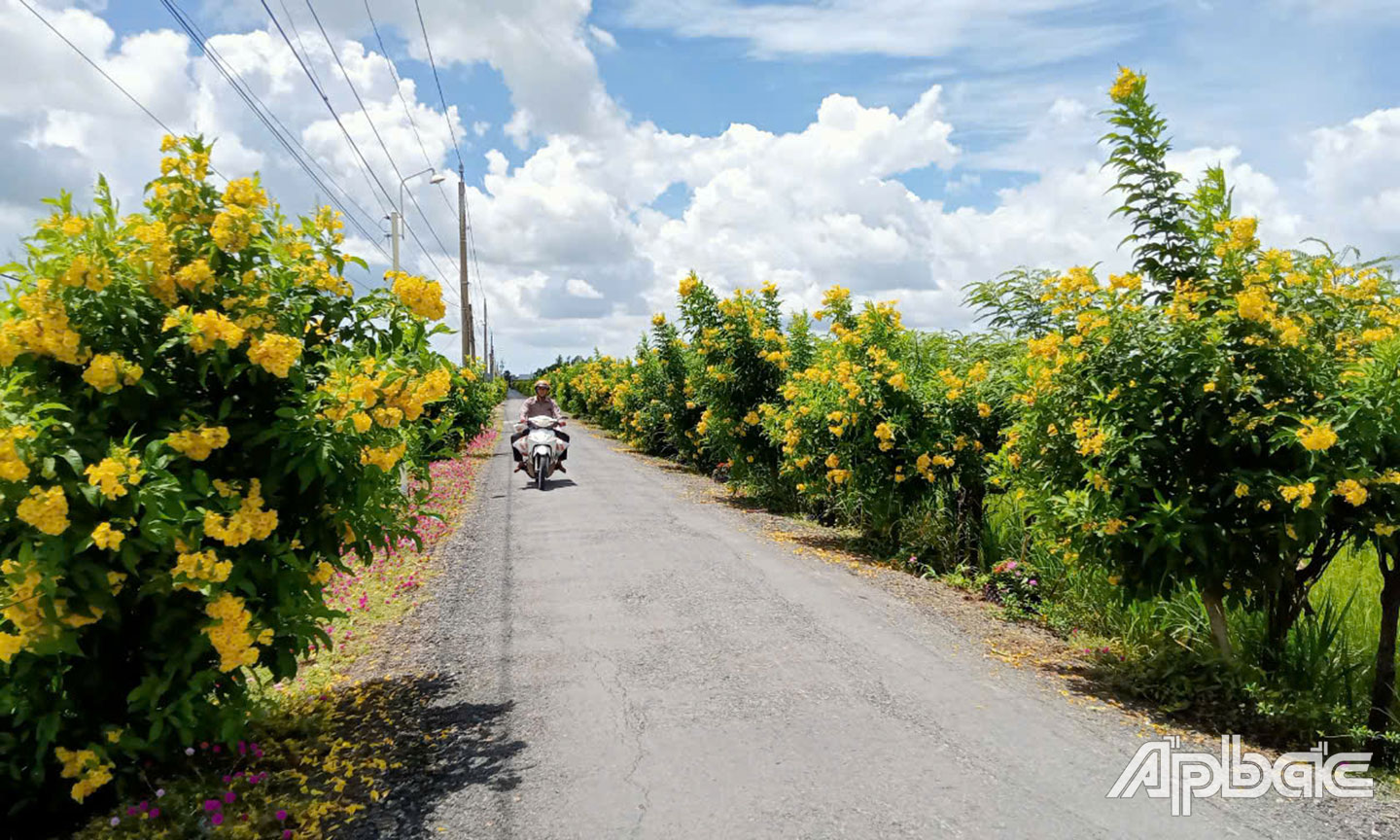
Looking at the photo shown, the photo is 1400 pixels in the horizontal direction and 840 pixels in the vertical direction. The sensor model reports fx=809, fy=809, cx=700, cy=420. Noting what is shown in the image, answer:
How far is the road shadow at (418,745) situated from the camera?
351cm

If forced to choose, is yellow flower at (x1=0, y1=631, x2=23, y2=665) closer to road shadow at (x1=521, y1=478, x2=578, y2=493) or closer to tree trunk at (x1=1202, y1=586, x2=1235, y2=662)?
tree trunk at (x1=1202, y1=586, x2=1235, y2=662)

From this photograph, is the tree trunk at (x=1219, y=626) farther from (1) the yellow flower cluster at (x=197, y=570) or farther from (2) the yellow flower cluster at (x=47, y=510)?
(2) the yellow flower cluster at (x=47, y=510)

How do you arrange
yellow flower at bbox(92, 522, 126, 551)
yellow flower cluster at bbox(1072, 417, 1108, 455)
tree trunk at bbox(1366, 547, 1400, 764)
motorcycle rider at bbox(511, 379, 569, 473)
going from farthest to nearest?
motorcycle rider at bbox(511, 379, 569, 473) < yellow flower cluster at bbox(1072, 417, 1108, 455) < tree trunk at bbox(1366, 547, 1400, 764) < yellow flower at bbox(92, 522, 126, 551)

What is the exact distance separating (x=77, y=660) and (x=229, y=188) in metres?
2.04

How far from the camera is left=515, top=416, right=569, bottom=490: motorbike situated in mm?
13398

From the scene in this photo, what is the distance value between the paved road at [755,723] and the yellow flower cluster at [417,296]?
219 cm

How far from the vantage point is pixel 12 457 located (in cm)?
281

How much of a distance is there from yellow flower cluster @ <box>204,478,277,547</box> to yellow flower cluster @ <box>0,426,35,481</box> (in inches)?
22.9

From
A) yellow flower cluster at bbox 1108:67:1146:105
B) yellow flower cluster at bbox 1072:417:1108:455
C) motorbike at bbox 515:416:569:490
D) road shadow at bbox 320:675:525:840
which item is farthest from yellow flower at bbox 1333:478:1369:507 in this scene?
motorbike at bbox 515:416:569:490

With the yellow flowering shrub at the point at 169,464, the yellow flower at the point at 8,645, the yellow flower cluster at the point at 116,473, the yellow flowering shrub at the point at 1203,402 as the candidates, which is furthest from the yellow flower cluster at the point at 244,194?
the yellow flowering shrub at the point at 1203,402

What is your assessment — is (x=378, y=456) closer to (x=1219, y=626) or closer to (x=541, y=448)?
(x=1219, y=626)

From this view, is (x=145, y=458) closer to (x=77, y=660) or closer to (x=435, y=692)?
(x=77, y=660)

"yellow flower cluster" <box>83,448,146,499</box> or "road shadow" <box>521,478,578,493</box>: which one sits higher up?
"yellow flower cluster" <box>83,448,146,499</box>

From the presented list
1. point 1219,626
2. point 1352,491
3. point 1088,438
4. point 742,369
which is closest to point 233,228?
point 1088,438
